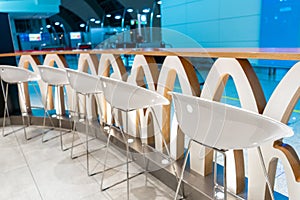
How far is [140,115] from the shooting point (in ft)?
7.45

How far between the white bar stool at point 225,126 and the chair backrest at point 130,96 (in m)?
0.38

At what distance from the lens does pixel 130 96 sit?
162 cm

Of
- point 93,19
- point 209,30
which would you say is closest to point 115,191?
point 209,30

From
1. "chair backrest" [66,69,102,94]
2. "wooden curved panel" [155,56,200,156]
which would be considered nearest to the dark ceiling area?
"chair backrest" [66,69,102,94]

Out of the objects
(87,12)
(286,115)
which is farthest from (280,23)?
(87,12)

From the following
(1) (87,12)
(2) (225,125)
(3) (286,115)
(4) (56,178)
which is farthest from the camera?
(1) (87,12)

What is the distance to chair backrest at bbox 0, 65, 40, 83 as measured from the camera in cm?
284

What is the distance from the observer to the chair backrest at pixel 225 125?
0.91 m

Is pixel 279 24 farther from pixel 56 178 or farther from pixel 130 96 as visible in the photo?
pixel 56 178

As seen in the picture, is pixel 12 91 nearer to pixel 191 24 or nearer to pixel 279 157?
pixel 279 157

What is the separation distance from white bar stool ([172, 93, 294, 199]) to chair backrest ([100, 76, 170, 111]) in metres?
0.38

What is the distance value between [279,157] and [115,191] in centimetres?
116

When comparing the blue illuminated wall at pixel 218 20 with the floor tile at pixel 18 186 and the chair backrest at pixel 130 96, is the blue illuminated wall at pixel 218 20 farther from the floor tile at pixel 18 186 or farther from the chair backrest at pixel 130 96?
the floor tile at pixel 18 186

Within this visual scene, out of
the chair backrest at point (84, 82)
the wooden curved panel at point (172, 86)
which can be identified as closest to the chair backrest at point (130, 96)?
the wooden curved panel at point (172, 86)
